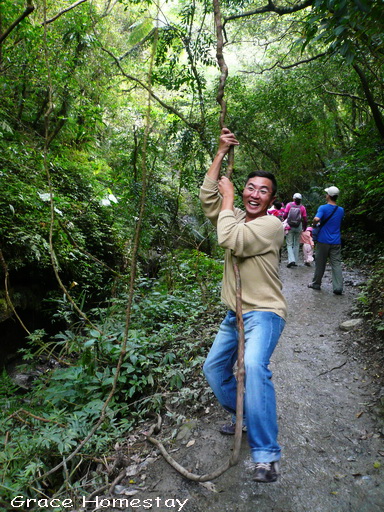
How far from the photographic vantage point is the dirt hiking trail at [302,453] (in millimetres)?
2342

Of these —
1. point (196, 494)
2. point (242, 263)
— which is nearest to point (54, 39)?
point (242, 263)

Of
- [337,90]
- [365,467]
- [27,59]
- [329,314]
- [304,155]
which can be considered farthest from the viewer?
[304,155]

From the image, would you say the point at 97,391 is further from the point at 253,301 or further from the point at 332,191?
the point at 332,191

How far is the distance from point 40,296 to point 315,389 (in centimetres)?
531

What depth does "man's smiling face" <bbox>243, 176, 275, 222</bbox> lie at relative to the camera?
8.05 ft

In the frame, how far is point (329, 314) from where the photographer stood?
6051mm

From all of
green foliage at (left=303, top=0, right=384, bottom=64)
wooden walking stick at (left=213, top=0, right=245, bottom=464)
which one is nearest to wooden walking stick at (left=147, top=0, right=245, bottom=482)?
wooden walking stick at (left=213, top=0, right=245, bottom=464)

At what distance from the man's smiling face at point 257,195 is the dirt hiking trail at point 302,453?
79.8 inches

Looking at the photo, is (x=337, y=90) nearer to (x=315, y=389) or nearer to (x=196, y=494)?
(x=315, y=389)

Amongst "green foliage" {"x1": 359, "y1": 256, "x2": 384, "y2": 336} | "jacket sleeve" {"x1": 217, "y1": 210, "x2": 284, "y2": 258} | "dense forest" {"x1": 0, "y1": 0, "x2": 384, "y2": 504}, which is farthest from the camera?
"green foliage" {"x1": 359, "y1": 256, "x2": 384, "y2": 336}

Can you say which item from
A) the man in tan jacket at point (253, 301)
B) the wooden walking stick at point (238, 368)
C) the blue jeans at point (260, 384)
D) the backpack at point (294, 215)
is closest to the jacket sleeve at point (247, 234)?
the man in tan jacket at point (253, 301)

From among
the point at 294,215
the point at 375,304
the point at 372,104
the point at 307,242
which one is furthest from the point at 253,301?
the point at 372,104

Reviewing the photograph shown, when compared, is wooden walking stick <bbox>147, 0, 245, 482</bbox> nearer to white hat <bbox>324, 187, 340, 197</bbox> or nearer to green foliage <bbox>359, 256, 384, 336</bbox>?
green foliage <bbox>359, 256, 384, 336</bbox>

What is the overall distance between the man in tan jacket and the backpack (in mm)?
6635
